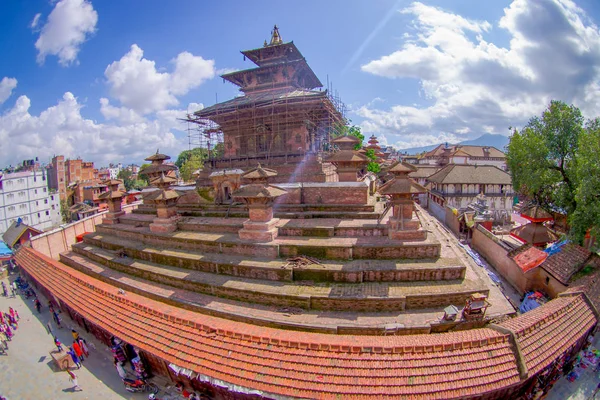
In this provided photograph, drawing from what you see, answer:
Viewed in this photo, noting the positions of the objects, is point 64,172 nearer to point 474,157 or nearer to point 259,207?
point 259,207

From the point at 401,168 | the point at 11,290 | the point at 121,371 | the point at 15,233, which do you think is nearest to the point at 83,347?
the point at 121,371

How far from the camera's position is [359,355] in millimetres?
6562

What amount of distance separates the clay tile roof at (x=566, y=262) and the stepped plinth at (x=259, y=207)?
11112 mm

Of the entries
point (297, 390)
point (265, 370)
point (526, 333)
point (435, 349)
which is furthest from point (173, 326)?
point (526, 333)

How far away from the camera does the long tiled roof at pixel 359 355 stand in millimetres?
6070

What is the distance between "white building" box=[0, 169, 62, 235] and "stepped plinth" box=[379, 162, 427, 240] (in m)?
40.0

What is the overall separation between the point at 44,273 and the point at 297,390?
588 inches

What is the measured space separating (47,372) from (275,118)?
1706 centimetres

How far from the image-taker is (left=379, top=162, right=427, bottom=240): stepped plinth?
11523 millimetres

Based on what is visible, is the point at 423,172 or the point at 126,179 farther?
the point at 126,179

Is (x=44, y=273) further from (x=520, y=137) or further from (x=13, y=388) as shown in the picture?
(x=520, y=137)

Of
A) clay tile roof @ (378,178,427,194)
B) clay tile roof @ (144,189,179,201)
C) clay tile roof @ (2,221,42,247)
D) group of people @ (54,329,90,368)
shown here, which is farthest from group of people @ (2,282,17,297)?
clay tile roof @ (378,178,427,194)

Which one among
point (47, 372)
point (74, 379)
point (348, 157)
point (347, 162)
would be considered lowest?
point (47, 372)

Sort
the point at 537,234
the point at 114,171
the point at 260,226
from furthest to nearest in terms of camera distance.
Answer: the point at 114,171 → the point at 537,234 → the point at 260,226
